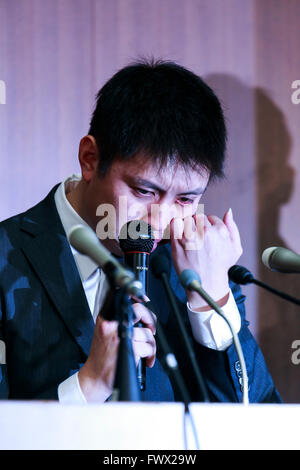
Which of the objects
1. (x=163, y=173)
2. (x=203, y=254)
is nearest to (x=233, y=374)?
(x=203, y=254)

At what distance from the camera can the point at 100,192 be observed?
4.65ft

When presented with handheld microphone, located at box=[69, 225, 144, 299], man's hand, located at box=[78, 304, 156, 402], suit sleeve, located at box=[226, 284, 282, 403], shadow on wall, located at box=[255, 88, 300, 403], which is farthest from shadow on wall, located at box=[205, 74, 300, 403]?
handheld microphone, located at box=[69, 225, 144, 299]

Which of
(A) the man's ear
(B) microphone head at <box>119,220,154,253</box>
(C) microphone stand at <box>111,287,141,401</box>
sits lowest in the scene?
(C) microphone stand at <box>111,287,141,401</box>

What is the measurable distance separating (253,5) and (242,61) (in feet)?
0.69

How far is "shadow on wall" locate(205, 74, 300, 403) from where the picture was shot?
6.57 ft

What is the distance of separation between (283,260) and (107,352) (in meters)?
0.39

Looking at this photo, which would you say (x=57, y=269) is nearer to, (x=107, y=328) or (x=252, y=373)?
(x=107, y=328)

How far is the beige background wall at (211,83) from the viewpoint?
189 cm

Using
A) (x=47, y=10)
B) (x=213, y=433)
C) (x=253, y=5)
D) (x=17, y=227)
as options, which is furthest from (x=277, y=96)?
(x=213, y=433)

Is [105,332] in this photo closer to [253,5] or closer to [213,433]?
[213,433]

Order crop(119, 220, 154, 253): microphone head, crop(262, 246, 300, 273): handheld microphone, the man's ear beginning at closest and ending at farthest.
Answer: crop(262, 246, 300, 273): handheld microphone
crop(119, 220, 154, 253): microphone head
the man's ear

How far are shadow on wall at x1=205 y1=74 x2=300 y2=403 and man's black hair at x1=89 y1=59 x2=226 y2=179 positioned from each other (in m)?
0.57

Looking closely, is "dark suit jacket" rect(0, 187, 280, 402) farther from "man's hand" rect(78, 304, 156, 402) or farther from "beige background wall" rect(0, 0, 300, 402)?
"beige background wall" rect(0, 0, 300, 402)

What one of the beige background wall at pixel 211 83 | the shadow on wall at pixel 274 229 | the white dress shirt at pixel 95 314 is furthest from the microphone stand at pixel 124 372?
the shadow on wall at pixel 274 229
